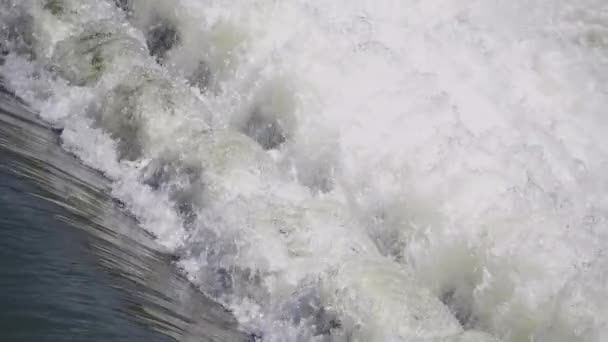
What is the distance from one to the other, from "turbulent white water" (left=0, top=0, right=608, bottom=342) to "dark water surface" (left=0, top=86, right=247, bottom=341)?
1.32 ft

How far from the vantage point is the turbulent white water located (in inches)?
245

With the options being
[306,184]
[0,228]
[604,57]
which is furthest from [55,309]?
[604,57]

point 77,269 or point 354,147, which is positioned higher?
point 354,147

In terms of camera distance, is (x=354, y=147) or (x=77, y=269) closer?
(x=77, y=269)

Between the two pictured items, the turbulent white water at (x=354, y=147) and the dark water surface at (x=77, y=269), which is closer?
the dark water surface at (x=77, y=269)

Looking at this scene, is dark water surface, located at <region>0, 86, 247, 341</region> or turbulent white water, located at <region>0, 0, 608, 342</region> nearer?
dark water surface, located at <region>0, 86, 247, 341</region>

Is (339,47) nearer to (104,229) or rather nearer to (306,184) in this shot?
(306,184)

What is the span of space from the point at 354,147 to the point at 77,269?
13.5 ft

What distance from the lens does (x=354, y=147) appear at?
27.7 feet

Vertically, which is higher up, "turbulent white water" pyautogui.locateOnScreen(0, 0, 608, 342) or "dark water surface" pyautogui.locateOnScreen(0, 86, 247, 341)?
"turbulent white water" pyautogui.locateOnScreen(0, 0, 608, 342)

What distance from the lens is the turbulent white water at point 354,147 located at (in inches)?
245

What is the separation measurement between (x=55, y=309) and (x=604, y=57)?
7679 millimetres

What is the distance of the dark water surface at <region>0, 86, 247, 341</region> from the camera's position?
4168 mm

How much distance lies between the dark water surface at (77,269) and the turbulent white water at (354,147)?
0.40m
